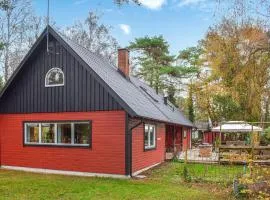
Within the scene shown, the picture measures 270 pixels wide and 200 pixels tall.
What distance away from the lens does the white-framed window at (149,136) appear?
16578 millimetres

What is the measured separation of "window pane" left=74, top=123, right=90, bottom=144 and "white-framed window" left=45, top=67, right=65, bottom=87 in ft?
6.58

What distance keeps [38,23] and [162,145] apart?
14.6 meters

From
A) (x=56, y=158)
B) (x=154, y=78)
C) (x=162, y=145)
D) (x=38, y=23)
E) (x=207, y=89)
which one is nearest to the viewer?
(x=56, y=158)

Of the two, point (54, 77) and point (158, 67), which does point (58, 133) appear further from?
point (158, 67)

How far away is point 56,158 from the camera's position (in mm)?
15305

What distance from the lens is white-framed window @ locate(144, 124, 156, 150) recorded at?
16.6 metres

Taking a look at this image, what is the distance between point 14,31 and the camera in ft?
85.7

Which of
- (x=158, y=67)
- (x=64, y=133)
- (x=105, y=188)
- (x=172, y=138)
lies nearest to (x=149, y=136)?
(x=64, y=133)

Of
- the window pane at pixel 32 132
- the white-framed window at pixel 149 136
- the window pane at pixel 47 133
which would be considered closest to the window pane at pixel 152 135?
the white-framed window at pixel 149 136

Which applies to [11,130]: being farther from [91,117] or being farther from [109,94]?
[109,94]

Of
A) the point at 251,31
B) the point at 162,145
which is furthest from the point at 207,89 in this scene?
the point at 251,31

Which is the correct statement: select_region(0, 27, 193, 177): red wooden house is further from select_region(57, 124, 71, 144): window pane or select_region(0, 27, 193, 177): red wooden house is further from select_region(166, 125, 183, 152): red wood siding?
select_region(166, 125, 183, 152): red wood siding

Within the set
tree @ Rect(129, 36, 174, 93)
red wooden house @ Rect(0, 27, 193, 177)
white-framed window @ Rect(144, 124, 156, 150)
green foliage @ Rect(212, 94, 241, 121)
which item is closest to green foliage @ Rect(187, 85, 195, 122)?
green foliage @ Rect(212, 94, 241, 121)

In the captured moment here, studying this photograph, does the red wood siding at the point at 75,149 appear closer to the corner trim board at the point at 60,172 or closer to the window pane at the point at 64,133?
the corner trim board at the point at 60,172
